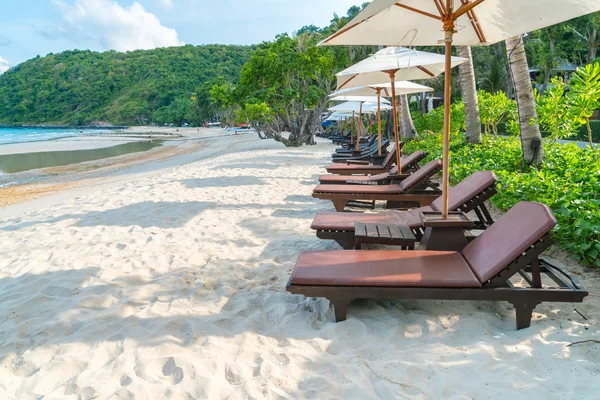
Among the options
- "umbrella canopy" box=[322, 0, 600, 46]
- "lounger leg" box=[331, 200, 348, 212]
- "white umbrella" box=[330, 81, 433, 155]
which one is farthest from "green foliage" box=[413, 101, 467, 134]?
"umbrella canopy" box=[322, 0, 600, 46]

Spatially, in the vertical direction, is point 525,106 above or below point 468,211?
above

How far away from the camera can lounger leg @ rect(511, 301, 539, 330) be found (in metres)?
2.47

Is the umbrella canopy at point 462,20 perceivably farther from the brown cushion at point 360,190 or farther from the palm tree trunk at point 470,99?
the palm tree trunk at point 470,99

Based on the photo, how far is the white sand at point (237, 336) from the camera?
6.75 feet

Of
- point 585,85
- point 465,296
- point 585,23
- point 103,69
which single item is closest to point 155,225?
point 465,296

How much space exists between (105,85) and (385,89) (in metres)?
114

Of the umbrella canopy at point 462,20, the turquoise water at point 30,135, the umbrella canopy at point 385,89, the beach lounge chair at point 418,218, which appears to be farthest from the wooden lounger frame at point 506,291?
the turquoise water at point 30,135

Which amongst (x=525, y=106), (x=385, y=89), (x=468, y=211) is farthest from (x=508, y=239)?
(x=385, y=89)

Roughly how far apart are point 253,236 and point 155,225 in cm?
152

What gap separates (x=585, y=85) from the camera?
5.00 m

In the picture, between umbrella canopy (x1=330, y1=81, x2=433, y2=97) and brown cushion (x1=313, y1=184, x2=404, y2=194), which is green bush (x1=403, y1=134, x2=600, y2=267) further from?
umbrella canopy (x1=330, y1=81, x2=433, y2=97)

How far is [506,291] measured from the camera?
96.1 inches

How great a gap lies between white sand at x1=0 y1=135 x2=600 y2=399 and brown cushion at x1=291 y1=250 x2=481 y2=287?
335 millimetres

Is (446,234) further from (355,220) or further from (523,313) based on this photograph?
(355,220)
